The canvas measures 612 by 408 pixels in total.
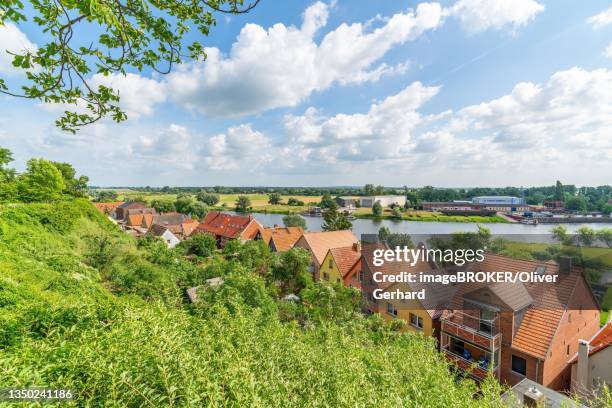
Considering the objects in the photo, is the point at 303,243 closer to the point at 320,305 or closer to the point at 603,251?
the point at 320,305

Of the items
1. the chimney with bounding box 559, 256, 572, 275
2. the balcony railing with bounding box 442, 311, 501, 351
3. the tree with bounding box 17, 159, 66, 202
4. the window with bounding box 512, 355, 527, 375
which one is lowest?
the window with bounding box 512, 355, 527, 375

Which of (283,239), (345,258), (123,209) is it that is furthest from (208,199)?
(345,258)

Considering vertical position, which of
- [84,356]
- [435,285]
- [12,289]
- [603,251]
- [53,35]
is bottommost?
[435,285]

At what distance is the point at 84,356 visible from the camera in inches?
81.4

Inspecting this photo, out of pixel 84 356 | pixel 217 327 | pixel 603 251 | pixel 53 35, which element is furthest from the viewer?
pixel 603 251

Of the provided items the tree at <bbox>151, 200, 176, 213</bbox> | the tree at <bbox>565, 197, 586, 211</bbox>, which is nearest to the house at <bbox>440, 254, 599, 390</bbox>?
the tree at <bbox>565, 197, 586, 211</bbox>

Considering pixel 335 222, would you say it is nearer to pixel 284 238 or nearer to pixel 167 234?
pixel 284 238

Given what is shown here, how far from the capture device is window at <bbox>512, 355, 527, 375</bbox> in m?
9.01

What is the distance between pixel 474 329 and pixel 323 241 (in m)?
13.1

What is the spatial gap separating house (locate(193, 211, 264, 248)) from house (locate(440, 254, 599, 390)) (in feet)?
75.6

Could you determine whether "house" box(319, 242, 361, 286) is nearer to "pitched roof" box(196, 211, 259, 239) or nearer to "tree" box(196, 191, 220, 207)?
"pitched roof" box(196, 211, 259, 239)

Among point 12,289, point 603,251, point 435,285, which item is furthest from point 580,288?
point 12,289

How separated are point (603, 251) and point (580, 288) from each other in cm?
585

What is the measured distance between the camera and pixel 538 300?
959 centimetres
